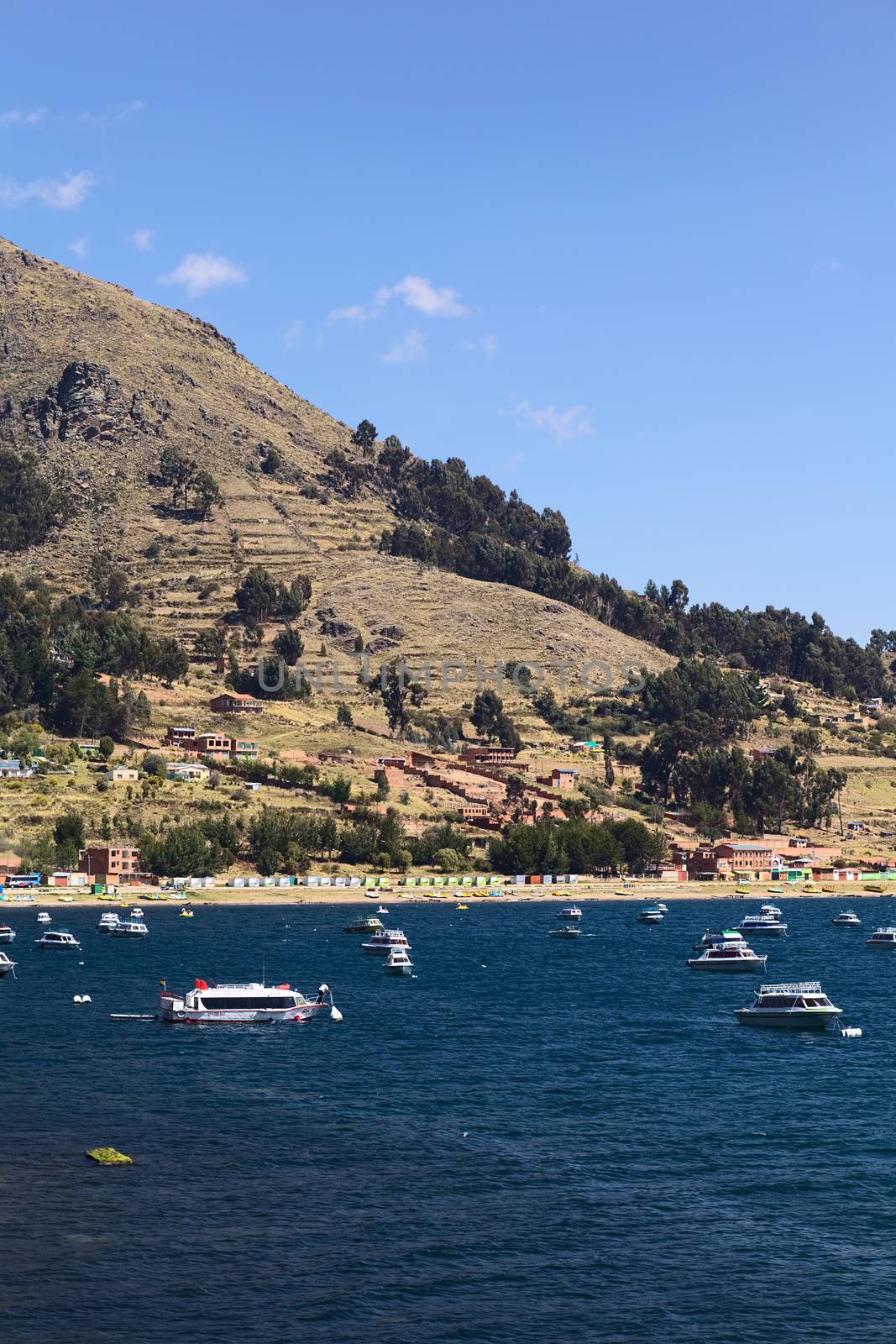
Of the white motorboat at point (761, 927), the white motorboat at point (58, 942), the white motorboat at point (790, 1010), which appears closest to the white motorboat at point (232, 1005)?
the white motorboat at point (790, 1010)

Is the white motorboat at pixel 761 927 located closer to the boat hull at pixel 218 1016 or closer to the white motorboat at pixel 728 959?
the white motorboat at pixel 728 959

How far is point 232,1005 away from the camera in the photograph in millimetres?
100375

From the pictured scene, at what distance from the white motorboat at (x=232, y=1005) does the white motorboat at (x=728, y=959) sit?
50495mm

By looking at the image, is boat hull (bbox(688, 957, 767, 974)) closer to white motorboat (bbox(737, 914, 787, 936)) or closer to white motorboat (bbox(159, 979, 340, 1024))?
white motorboat (bbox(737, 914, 787, 936))

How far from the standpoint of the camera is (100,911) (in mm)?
192375

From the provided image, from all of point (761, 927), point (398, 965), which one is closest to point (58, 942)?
point (398, 965)

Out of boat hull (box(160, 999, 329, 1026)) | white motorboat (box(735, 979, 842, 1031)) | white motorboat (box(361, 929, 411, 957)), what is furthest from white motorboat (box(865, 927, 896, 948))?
boat hull (box(160, 999, 329, 1026))

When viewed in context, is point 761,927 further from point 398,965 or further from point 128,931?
point 128,931

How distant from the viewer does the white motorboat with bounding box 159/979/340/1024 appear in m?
99.8

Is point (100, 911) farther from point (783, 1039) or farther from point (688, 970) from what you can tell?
point (783, 1039)

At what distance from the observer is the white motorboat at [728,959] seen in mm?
140875

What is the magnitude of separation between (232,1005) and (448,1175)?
4189cm

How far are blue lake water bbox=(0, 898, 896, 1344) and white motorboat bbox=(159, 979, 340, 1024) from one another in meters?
1.53

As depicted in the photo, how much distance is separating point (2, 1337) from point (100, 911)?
152521mm
